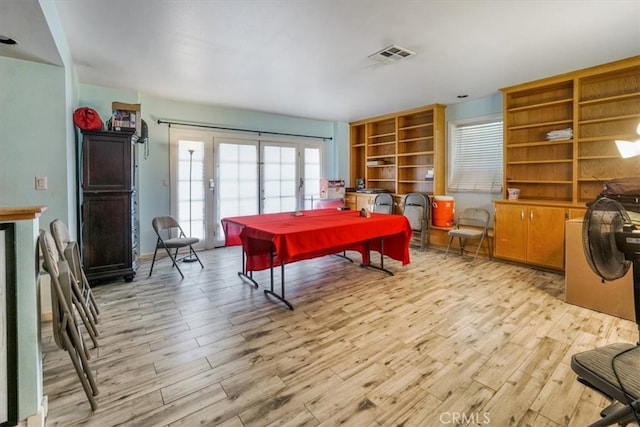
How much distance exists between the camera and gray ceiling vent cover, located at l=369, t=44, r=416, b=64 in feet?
10.2

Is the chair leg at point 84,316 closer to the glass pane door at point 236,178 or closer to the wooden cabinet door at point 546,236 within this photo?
the glass pane door at point 236,178

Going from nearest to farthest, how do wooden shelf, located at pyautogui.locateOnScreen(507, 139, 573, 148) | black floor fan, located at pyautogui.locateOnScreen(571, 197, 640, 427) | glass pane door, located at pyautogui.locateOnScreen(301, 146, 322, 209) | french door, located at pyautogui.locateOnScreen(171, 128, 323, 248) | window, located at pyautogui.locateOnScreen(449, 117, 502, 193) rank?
1. black floor fan, located at pyautogui.locateOnScreen(571, 197, 640, 427)
2. wooden shelf, located at pyautogui.locateOnScreen(507, 139, 573, 148)
3. window, located at pyautogui.locateOnScreen(449, 117, 502, 193)
4. french door, located at pyautogui.locateOnScreen(171, 128, 323, 248)
5. glass pane door, located at pyautogui.locateOnScreen(301, 146, 322, 209)

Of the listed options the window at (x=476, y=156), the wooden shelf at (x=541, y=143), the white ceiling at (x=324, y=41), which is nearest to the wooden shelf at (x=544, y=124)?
the wooden shelf at (x=541, y=143)

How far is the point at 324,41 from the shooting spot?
2.98m

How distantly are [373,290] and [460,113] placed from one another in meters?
3.61

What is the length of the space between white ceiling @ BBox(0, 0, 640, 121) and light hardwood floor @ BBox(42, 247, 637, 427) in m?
2.40

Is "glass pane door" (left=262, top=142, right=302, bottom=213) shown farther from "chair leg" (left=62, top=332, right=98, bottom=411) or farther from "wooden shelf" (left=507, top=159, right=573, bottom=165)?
"chair leg" (left=62, top=332, right=98, bottom=411)

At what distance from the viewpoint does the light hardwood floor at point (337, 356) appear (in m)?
1.67

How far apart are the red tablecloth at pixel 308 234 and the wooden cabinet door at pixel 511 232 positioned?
4.93 ft

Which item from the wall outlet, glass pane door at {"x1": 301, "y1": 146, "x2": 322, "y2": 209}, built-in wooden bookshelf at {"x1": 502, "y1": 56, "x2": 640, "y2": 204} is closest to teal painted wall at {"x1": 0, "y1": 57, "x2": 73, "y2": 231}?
the wall outlet

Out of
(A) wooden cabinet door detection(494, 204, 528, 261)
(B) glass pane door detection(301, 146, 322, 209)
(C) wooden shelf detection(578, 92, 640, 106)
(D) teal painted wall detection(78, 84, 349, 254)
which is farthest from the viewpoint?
(B) glass pane door detection(301, 146, 322, 209)

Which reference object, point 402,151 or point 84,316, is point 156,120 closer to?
point 84,316

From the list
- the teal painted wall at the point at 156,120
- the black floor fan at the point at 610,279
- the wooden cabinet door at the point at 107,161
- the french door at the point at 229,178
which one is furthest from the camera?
the french door at the point at 229,178

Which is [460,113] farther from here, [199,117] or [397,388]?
[397,388]
